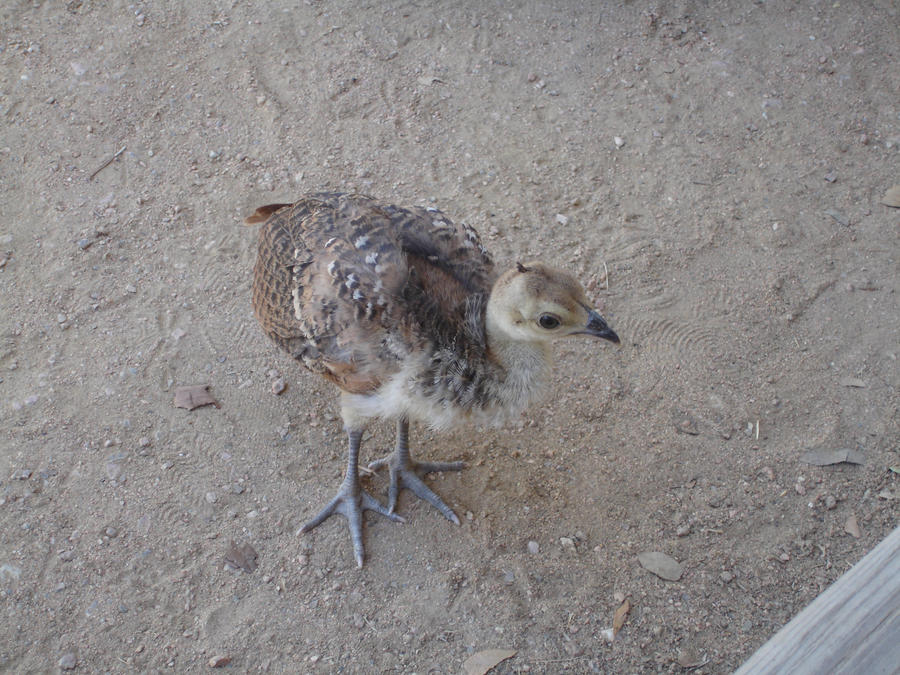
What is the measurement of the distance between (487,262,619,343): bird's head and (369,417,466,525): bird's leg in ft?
3.15

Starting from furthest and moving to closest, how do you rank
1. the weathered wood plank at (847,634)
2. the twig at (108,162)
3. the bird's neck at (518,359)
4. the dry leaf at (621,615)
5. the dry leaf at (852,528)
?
the twig at (108,162)
the dry leaf at (852,528)
the dry leaf at (621,615)
the bird's neck at (518,359)
the weathered wood plank at (847,634)

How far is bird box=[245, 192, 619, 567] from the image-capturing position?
9.64ft

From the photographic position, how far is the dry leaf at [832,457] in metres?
3.74

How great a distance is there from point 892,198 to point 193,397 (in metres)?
4.91

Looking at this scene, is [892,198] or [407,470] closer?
[407,470]

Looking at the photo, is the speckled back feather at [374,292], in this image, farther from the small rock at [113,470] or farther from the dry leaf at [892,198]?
the dry leaf at [892,198]

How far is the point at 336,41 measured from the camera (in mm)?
5871

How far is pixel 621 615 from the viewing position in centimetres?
324

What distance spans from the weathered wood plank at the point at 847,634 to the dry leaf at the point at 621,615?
1460 mm

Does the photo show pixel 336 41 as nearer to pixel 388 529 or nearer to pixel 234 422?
pixel 234 422

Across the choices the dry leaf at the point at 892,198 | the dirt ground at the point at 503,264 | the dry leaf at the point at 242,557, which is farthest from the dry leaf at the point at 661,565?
the dry leaf at the point at 892,198

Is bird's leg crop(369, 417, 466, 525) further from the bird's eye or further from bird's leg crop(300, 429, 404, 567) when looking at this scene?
the bird's eye

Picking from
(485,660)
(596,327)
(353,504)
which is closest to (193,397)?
(353,504)

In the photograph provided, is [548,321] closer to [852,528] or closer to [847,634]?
[847,634]
